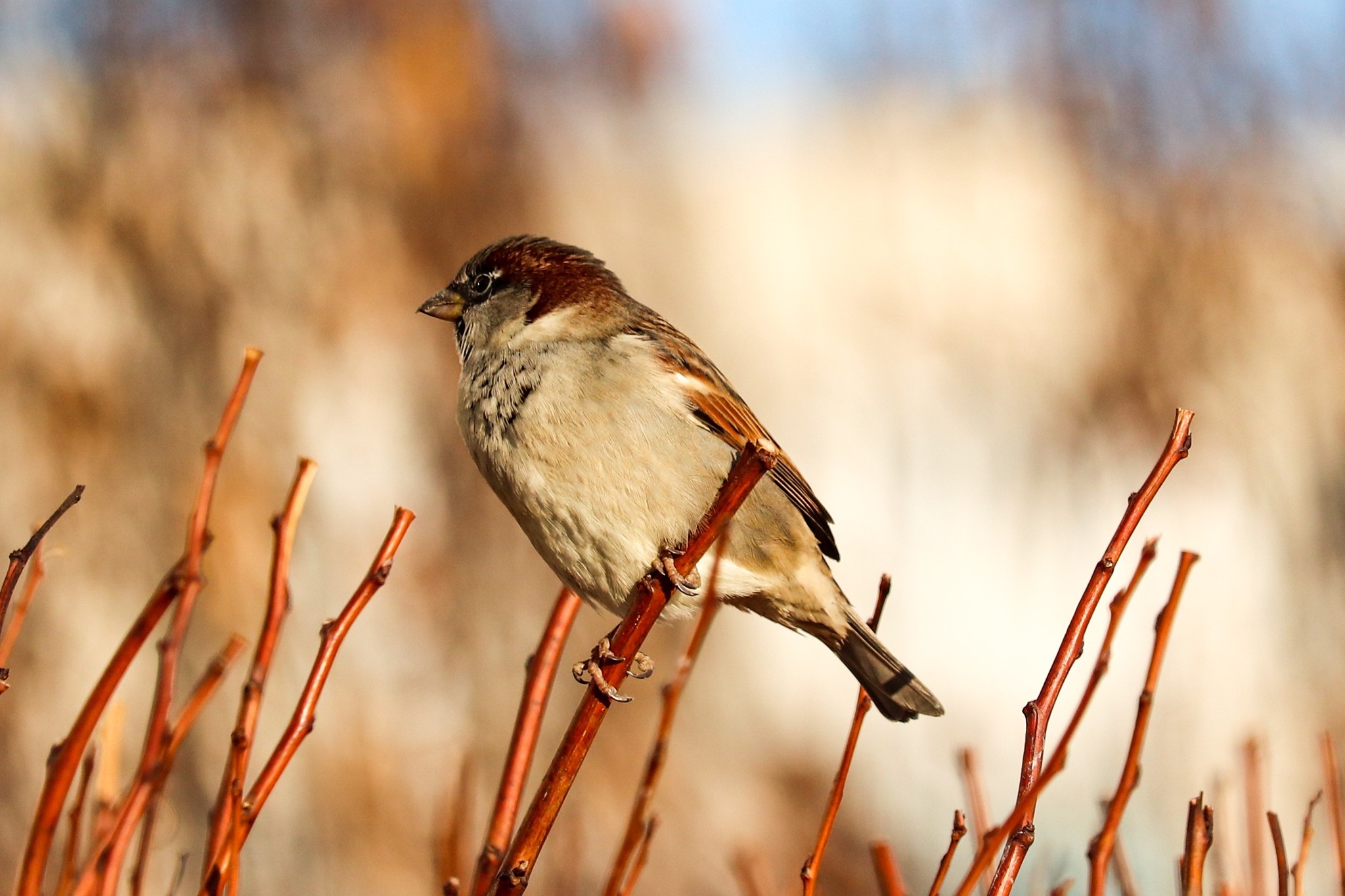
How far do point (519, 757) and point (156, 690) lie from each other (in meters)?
0.57

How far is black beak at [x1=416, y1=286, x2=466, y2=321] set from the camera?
98.5 inches

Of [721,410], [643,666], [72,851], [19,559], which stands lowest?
[72,851]

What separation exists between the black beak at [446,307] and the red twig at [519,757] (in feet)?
3.49

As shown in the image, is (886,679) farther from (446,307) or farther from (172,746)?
(172,746)

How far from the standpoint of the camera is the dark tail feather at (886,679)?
229 cm

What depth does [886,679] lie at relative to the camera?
2.30 meters

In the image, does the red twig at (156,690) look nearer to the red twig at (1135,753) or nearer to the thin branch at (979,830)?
the thin branch at (979,830)

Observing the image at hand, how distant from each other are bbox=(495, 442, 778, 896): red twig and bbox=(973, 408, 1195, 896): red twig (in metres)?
0.36

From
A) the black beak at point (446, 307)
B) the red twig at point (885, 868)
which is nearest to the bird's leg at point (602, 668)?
the red twig at point (885, 868)

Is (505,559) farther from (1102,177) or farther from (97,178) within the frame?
(1102,177)

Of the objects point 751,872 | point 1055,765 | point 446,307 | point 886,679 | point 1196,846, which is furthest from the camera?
point 446,307

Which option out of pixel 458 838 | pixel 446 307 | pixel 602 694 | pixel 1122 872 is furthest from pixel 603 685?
pixel 446 307

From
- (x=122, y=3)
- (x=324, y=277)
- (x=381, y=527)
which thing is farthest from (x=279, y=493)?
(x=122, y=3)

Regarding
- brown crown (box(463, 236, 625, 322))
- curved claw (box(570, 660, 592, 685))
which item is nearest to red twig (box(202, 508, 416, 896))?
curved claw (box(570, 660, 592, 685))
